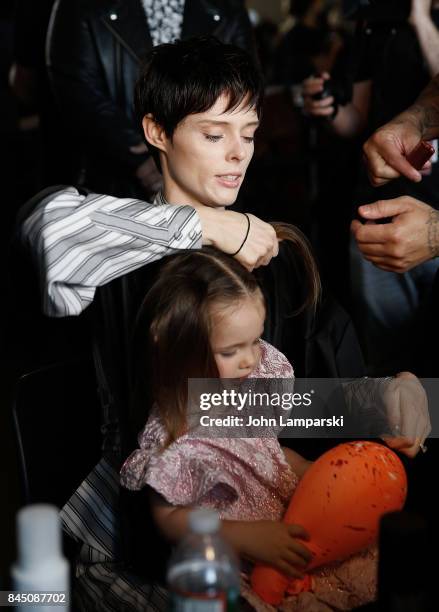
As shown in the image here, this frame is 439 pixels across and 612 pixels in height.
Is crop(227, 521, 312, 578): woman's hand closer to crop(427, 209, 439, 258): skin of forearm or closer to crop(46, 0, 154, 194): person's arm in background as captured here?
crop(427, 209, 439, 258): skin of forearm

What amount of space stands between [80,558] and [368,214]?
0.68 meters

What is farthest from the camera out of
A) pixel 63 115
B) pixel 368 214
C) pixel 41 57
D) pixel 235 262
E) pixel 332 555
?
pixel 41 57

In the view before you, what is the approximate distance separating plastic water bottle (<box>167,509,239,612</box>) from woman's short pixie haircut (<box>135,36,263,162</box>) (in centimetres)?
69

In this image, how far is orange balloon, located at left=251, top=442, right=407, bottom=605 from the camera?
3.58 feet

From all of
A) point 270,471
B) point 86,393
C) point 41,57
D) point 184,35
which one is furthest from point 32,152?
point 270,471

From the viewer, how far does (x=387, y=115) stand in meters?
2.26

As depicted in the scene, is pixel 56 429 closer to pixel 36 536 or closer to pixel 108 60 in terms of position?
pixel 36 536

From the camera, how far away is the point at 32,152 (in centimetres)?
448

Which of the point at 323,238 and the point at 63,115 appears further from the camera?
the point at 323,238

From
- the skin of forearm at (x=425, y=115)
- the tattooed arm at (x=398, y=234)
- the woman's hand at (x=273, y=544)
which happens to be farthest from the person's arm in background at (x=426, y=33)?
the woman's hand at (x=273, y=544)

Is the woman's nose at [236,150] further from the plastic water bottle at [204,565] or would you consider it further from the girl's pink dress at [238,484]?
the plastic water bottle at [204,565]

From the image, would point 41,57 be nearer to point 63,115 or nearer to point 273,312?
point 63,115

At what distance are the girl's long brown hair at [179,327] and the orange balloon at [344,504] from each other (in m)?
0.20

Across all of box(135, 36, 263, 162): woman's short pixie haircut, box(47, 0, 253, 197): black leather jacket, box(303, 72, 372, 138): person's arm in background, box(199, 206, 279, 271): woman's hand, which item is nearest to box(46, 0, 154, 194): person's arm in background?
box(47, 0, 253, 197): black leather jacket
